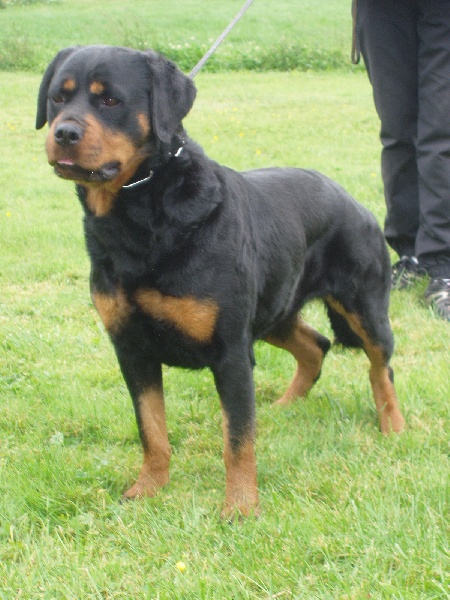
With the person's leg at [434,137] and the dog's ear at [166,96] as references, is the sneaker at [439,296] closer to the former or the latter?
the person's leg at [434,137]

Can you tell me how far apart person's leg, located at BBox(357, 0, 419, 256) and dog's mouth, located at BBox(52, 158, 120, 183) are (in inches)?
114

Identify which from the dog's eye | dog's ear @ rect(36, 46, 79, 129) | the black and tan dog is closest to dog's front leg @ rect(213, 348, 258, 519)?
the black and tan dog

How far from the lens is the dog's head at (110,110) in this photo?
2820 mm

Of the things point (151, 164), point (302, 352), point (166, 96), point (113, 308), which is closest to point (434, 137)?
point (302, 352)

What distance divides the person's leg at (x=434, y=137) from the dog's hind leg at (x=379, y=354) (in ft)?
5.39

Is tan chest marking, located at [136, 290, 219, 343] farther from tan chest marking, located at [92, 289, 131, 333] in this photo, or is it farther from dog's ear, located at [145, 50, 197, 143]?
dog's ear, located at [145, 50, 197, 143]

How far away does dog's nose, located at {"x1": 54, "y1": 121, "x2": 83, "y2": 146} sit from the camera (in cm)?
278

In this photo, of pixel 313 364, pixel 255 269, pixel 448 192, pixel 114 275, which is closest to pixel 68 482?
pixel 114 275

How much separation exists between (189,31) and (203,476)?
25.7 metres

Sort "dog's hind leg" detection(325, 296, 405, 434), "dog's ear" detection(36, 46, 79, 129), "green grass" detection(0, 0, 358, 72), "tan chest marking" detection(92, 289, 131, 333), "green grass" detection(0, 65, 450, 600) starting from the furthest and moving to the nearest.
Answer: "green grass" detection(0, 0, 358, 72) → "dog's hind leg" detection(325, 296, 405, 434) → "dog's ear" detection(36, 46, 79, 129) → "tan chest marking" detection(92, 289, 131, 333) → "green grass" detection(0, 65, 450, 600)

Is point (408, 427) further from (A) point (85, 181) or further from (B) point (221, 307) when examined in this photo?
(A) point (85, 181)

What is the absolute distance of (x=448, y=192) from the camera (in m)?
5.24

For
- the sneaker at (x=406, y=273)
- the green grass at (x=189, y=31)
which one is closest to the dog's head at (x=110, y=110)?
the sneaker at (x=406, y=273)

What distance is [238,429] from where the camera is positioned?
3055 mm
